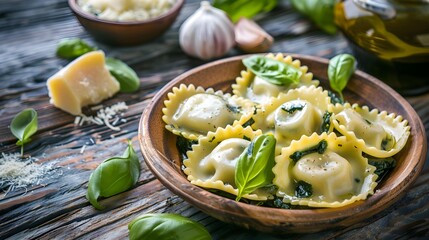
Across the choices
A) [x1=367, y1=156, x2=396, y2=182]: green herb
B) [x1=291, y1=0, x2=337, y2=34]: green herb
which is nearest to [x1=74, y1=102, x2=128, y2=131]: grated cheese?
[x1=367, y1=156, x2=396, y2=182]: green herb

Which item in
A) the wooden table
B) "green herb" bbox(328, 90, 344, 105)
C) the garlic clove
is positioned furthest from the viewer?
the garlic clove

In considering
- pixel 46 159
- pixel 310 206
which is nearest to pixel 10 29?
pixel 46 159

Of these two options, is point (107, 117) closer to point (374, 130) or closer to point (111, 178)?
point (111, 178)

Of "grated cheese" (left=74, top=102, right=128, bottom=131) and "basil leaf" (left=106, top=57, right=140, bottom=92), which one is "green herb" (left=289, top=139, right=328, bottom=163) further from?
"basil leaf" (left=106, top=57, right=140, bottom=92)

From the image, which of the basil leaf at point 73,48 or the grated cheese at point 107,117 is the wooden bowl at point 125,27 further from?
the grated cheese at point 107,117

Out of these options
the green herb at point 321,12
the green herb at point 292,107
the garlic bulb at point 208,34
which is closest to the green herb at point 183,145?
the green herb at point 292,107

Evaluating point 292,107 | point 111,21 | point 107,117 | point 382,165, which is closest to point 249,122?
point 292,107
